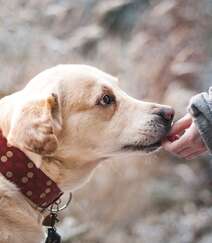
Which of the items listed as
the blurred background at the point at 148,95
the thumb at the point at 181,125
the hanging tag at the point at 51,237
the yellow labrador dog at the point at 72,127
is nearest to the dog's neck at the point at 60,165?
the yellow labrador dog at the point at 72,127

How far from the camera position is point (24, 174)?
4.36ft

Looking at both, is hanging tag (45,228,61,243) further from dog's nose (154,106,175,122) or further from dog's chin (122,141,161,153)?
dog's nose (154,106,175,122)

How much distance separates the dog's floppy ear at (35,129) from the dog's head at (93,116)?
4 cm

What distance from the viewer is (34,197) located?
136 cm

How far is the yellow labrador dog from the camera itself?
1.34 m

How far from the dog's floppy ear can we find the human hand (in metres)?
0.28

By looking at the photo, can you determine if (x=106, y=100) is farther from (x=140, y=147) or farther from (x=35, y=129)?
(x=35, y=129)

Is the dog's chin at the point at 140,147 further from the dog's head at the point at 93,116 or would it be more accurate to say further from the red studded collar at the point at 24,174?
the red studded collar at the point at 24,174

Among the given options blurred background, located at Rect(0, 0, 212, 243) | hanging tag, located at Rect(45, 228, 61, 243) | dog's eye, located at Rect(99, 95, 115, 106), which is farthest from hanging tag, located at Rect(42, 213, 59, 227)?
blurred background, located at Rect(0, 0, 212, 243)

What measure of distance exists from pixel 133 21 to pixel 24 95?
1080 mm

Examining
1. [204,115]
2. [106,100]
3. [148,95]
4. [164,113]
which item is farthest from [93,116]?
[148,95]

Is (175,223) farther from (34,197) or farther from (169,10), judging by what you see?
(34,197)

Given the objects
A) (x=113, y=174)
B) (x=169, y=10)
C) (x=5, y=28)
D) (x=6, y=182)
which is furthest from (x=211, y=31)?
(x=6, y=182)

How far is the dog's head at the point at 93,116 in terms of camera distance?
4.61 feet
